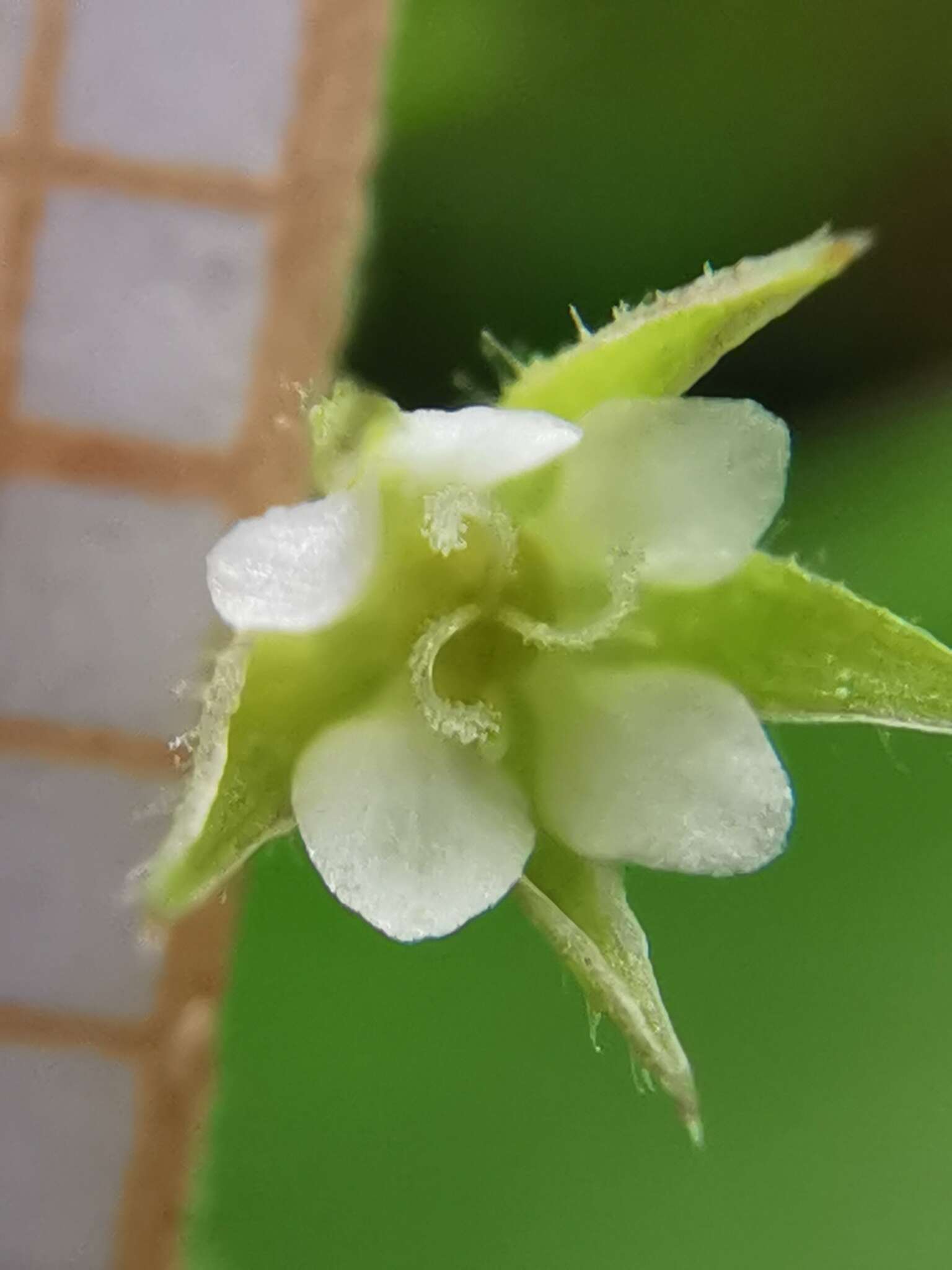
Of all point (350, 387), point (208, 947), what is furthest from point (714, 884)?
→ point (350, 387)

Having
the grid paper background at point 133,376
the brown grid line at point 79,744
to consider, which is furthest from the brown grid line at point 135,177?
the brown grid line at point 79,744

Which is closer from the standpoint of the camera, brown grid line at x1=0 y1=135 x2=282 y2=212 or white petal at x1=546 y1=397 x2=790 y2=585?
white petal at x1=546 y1=397 x2=790 y2=585

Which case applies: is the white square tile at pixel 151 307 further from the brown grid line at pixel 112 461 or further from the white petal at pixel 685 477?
the white petal at pixel 685 477

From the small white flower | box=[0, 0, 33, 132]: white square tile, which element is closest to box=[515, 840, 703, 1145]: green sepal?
the small white flower

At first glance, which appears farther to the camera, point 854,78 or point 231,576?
point 854,78

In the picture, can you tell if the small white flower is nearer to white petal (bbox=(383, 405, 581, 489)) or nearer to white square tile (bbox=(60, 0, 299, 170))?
white petal (bbox=(383, 405, 581, 489))

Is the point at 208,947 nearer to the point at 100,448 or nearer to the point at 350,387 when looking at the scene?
the point at 100,448

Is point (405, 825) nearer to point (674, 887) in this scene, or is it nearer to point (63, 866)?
point (674, 887)
